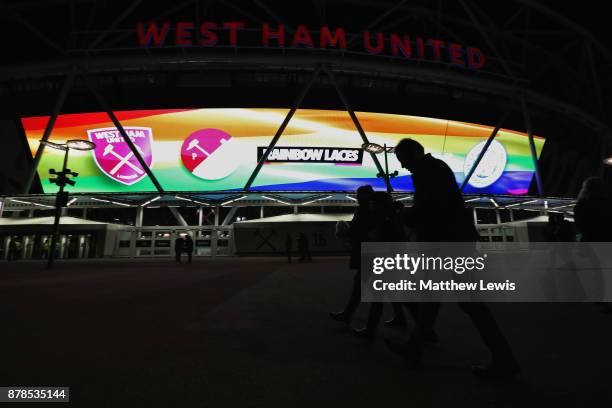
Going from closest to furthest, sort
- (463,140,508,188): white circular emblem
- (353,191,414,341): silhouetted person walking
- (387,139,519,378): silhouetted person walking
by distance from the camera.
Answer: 1. (387,139,519,378): silhouetted person walking
2. (353,191,414,341): silhouetted person walking
3. (463,140,508,188): white circular emblem

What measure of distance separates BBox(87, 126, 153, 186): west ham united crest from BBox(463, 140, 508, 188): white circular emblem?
2380 centimetres

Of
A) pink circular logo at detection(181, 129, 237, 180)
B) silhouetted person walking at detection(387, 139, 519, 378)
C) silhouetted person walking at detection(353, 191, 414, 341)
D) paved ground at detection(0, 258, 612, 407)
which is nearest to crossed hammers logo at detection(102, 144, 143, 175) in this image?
pink circular logo at detection(181, 129, 237, 180)

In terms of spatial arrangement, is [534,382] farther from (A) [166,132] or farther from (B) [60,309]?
(A) [166,132]

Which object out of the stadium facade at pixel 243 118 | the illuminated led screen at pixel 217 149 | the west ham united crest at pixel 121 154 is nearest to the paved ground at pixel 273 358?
the stadium facade at pixel 243 118

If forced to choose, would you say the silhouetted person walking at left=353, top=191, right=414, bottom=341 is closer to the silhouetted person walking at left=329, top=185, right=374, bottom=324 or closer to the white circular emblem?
the silhouetted person walking at left=329, top=185, right=374, bottom=324

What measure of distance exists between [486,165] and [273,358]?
1022 inches

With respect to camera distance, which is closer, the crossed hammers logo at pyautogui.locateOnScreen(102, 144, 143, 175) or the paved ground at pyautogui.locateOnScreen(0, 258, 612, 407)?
the paved ground at pyautogui.locateOnScreen(0, 258, 612, 407)

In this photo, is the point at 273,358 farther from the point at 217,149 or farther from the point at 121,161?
the point at 121,161

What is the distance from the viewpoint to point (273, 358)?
8.35 ft

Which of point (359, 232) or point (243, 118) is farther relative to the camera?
point (243, 118)

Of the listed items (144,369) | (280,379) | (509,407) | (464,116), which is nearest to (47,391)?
(144,369)

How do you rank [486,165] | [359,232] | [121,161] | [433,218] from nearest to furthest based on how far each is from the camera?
[433,218]
[359,232]
[121,161]
[486,165]

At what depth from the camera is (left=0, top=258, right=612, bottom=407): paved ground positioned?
187cm

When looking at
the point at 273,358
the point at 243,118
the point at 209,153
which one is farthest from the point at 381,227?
the point at 209,153
